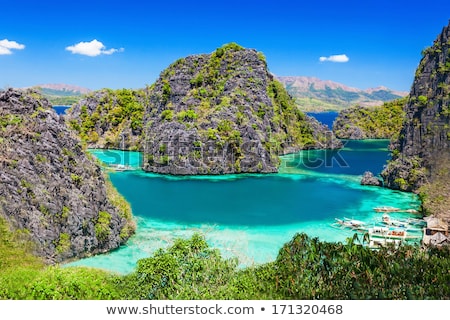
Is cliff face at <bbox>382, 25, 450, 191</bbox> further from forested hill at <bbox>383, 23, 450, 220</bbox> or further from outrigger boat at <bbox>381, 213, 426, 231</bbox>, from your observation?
outrigger boat at <bbox>381, 213, 426, 231</bbox>

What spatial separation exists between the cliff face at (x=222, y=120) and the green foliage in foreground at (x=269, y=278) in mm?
43860

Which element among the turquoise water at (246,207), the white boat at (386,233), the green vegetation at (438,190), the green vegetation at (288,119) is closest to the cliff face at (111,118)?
the green vegetation at (288,119)

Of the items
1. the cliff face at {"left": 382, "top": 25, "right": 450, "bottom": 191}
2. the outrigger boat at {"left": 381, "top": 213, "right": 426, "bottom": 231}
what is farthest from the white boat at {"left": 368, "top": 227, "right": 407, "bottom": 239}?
the cliff face at {"left": 382, "top": 25, "right": 450, "bottom": 191}

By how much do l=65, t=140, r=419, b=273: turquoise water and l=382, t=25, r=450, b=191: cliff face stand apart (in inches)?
103

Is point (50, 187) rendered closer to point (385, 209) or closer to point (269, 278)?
point (269, 278)

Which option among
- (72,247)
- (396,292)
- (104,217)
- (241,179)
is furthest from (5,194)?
(241,179)

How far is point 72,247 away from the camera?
26.0m

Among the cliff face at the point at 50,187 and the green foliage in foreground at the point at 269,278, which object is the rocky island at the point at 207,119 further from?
the green foliage in foreground at the point at 269,278

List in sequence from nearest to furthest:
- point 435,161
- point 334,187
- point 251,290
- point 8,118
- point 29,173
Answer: point 251,290
point 29,173
point 8,118
point 435,161
point 334,187

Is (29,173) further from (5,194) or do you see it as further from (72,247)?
(72,247)

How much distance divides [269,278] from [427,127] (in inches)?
1609

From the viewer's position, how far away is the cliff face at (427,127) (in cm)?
4812

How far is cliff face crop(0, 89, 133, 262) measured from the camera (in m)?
24.0
